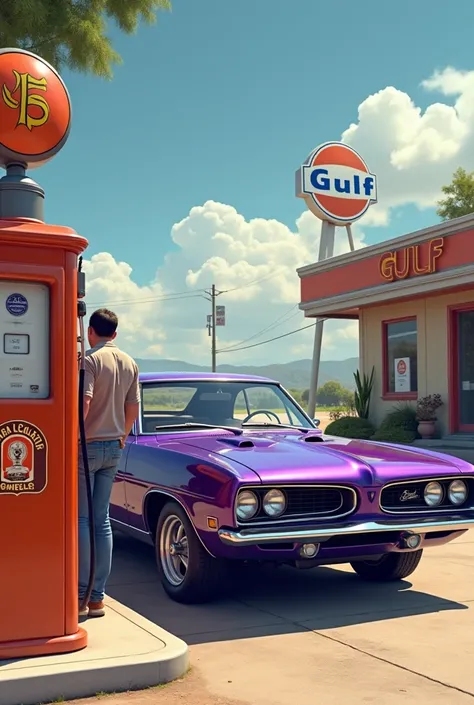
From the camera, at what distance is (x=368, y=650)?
15.6ft

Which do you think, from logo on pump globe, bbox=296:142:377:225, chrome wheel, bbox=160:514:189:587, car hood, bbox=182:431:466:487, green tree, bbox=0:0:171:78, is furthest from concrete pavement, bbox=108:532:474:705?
logo on pump globe, bbox=296:142:377:225

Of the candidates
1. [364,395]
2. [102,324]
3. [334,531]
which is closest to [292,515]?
[334,531]

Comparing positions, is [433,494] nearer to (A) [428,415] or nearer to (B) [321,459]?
(B) [321,459]

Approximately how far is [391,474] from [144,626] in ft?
6.50

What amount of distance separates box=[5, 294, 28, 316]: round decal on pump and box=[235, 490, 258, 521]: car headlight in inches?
72.5

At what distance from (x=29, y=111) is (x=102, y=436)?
189 cm

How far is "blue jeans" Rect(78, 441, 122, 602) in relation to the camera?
16.2 ft

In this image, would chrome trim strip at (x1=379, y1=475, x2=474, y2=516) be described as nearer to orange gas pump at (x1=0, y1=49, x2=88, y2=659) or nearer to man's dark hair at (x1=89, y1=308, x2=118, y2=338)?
man's dark hair at (x1=89, y1=308, x2=118, y2=338)

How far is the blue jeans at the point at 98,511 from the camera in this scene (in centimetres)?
493

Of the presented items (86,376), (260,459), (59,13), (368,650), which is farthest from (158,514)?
(59,13)

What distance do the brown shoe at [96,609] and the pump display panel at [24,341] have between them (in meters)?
1.36

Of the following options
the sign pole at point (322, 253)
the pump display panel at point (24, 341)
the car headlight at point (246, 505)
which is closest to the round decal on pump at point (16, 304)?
the pump display panel at point (24, 341)

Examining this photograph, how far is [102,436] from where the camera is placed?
5.09m

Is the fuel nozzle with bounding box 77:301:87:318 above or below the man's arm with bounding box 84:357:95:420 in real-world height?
above
